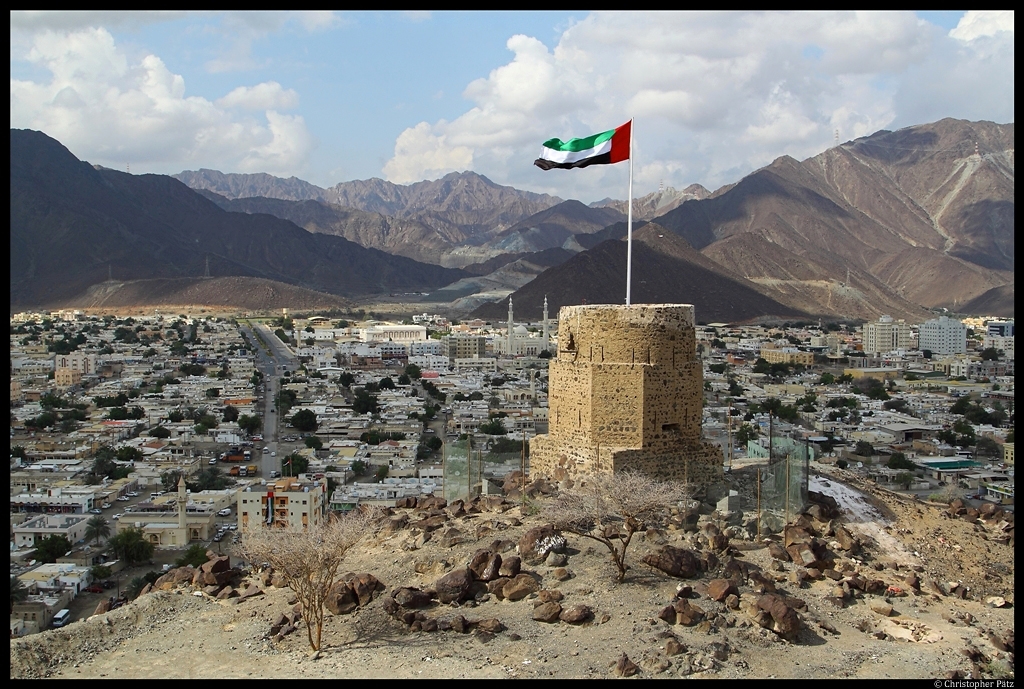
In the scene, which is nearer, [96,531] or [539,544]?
[539,544]

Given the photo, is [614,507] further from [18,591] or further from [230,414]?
[230,414]

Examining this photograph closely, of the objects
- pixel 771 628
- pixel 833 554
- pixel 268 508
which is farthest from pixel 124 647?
pixel 268 508

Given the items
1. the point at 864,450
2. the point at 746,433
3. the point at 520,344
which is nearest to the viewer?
the point at 746,433

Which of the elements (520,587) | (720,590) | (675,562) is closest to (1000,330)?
(675,562)

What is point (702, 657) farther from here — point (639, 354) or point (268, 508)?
point (268, 508)

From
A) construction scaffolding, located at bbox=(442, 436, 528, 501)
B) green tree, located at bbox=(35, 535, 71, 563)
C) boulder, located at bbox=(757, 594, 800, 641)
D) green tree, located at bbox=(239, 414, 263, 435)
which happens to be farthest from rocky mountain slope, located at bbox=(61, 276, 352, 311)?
boulder, located at bbox=(757, 594, 800, 641)

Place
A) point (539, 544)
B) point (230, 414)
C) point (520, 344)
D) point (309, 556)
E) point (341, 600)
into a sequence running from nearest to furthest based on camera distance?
point (309, 556)
point (341, 600)
point (539, 544)
point (230, 414)
point (520, 344)
